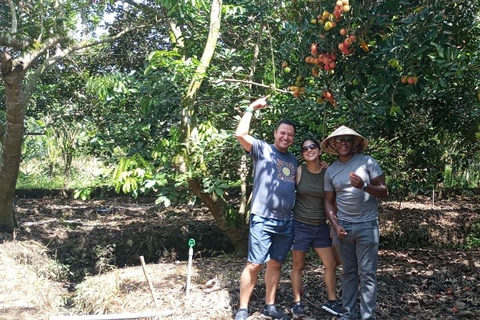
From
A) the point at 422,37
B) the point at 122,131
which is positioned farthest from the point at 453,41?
the point at 122,131

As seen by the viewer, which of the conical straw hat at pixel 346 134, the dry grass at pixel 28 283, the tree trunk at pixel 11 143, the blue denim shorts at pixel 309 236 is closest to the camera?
the conical straw hat at pixel 346 134

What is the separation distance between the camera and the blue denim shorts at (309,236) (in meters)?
4.02

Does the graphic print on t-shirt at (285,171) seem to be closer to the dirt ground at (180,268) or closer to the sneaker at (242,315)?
the sneaker at (242,315)

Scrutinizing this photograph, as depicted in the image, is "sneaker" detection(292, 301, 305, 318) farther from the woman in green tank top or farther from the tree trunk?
the tree trunk

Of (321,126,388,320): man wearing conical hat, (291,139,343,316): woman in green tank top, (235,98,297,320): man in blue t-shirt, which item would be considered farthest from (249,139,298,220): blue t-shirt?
(321,126,388,320): man wearing conical hat

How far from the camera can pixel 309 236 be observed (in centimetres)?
402

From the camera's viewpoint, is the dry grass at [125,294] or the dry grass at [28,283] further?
the dry grass at [28,283]

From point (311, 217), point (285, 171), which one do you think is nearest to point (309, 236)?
point (311, 217)

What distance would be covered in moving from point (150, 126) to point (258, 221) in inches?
83.1

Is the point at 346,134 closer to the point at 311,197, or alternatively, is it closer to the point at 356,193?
the point at 356,193

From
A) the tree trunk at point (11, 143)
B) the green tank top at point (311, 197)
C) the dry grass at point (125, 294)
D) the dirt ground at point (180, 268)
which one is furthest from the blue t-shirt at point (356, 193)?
the tree trunk at point (11, 143)

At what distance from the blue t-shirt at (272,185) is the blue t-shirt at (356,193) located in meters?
0.41

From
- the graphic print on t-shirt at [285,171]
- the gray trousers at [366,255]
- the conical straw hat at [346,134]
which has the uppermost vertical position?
the conical straw hat at [346,134]

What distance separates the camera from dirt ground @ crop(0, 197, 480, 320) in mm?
4578
